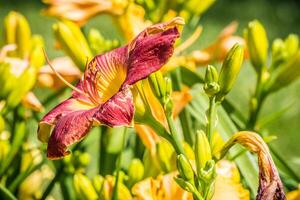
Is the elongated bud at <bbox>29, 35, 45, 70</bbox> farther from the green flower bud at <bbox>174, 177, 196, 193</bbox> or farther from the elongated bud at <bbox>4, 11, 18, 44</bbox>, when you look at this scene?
the green flower bud at <bbox>174, 177, 196, 193</bbox>

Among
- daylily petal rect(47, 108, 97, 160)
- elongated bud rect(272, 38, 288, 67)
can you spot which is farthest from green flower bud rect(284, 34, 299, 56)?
daylily petal rect(47, 108, 97, 160)

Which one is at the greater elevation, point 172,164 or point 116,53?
point 116,53

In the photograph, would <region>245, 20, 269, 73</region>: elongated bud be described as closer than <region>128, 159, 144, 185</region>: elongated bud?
No

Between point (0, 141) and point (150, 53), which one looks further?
point (0, 141)

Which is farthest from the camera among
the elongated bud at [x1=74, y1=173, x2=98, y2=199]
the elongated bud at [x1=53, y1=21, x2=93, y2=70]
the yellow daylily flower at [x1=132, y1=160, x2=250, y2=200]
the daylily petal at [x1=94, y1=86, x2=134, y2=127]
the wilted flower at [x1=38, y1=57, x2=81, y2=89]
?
the wilted flower at [x1=38, y1=57, x2=81, y2=89]

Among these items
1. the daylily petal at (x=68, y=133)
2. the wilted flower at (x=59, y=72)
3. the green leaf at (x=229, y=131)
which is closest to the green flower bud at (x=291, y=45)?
the green leaf at (x=229, y=131)

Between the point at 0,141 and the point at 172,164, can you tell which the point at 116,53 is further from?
the point at 0,141

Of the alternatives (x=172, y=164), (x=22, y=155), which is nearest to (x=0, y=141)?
(x=22, y=155)
